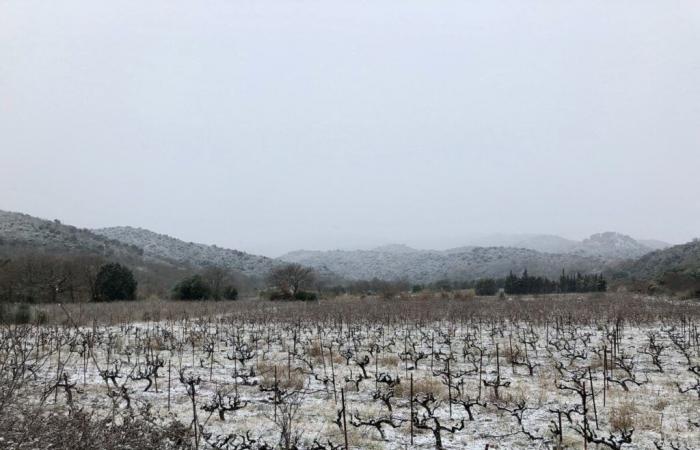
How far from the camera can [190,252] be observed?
88438 mm

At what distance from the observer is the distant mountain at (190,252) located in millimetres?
81062

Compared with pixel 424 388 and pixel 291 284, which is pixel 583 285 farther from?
pixel 424 388

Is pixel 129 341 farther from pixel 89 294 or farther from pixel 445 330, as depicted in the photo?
pixel 89 294

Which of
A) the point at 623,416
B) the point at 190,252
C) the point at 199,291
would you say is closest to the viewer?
the point at 623,416

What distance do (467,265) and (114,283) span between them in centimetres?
9094

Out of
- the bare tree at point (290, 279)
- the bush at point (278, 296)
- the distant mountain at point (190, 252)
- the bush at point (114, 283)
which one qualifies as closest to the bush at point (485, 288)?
the bare tree at point (290, 279)

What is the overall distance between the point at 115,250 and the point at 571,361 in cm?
6263

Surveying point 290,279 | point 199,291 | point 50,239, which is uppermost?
point 50,239

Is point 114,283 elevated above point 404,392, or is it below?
above

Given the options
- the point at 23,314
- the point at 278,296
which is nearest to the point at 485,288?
the point at 278,296

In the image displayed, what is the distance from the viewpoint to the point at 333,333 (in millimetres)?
14320

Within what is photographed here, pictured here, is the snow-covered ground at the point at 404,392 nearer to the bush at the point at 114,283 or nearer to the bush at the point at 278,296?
the bush at the point at 114,283

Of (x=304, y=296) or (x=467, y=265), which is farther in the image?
(x=467, y=265)

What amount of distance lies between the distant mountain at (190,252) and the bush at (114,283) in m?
46.8
